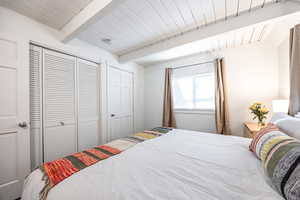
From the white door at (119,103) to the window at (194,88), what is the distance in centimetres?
127

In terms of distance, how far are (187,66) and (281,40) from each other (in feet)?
5.46

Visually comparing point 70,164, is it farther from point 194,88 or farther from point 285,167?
point 194,88

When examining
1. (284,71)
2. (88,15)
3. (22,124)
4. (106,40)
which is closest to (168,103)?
(106,40)

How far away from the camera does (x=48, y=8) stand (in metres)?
1.57

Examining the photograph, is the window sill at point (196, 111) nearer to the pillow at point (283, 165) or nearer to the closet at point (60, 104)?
the pillow at point (283, 165)

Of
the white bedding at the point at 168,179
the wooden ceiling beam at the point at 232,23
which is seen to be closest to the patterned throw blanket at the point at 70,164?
the white bedding at the point at 168,179

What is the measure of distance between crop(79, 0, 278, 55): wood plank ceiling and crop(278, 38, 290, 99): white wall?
38 centimetres

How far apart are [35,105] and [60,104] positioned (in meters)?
0.31

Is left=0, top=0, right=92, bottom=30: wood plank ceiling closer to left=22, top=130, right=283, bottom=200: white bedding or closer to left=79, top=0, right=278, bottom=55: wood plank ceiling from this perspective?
left=79, top=0, right=278, bottom=55: wood plank ceiling

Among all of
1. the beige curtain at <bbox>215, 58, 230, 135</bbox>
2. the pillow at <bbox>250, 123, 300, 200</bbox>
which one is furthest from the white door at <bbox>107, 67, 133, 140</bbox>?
the pillow at <bbox>250, 123, 300, 200</bbox>

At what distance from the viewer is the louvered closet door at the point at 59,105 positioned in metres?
1.92

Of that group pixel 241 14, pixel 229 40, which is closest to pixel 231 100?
pixel 229 40

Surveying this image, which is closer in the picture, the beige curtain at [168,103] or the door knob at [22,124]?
the door knob at [22,124]

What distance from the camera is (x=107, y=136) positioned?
2.77 m
